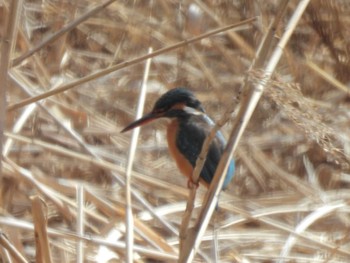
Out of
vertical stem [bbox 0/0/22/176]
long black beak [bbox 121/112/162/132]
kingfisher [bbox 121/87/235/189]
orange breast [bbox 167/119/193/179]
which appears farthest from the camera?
orange breast [bbox 167/119/193/179]

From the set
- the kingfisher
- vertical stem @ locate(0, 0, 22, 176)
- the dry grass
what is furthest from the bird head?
vertical stem @ locate(0, 0, 22, 176)

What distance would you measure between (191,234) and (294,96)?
1.47 feet

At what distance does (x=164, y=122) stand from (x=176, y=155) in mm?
836

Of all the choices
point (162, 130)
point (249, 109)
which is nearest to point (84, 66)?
point (162, 130)

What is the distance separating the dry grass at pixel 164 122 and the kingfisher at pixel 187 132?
0.14m

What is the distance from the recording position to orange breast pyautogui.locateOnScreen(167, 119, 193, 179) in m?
3.06

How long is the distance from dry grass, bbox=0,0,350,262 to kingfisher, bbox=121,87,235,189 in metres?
0.14

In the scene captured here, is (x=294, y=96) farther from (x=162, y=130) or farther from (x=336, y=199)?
(x=162, y=130)

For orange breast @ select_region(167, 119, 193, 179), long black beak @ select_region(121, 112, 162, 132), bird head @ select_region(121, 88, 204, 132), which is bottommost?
orange breast @ select_region(167, 119, 193, 179)

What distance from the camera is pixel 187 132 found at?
3092 mm

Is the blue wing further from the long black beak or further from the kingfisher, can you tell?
the long black beak

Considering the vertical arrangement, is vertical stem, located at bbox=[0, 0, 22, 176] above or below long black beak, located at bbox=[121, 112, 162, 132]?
above

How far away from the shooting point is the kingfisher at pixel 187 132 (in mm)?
2959

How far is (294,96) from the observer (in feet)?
4.89
